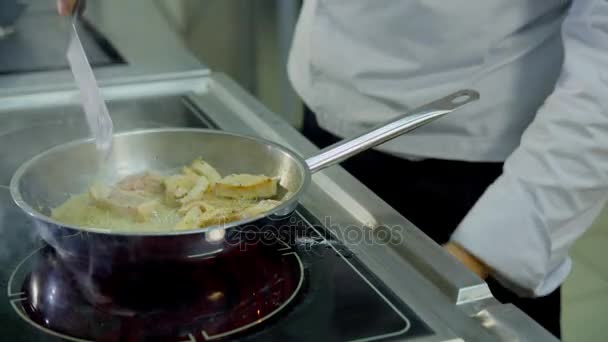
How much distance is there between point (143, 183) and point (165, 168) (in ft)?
0.25

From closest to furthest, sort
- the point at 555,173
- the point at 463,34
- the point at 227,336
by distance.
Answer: the point at 227,336, the point at 555,173, the point at 463,34

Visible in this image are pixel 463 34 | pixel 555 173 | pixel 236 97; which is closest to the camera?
pixel 555 173

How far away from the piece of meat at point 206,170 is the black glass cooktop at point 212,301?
0.09 m

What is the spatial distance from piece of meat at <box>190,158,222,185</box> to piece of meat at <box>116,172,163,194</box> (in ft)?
0.11

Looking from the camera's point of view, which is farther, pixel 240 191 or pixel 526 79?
pixel 526 79

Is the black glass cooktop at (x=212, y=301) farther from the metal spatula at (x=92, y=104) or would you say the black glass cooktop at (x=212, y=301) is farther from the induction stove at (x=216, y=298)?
the metal spatula at (x=92, y=104)

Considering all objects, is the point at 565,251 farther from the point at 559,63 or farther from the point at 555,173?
the point at 559,63

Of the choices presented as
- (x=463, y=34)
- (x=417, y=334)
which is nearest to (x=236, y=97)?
(x=463, y=34)

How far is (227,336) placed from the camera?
1.51 ft

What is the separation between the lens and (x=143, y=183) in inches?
24.4

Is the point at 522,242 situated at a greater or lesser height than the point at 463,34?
lesser

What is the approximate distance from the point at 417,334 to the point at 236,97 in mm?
492

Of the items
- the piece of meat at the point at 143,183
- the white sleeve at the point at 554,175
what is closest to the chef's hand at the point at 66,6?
the piece of meat at the point at 143,183

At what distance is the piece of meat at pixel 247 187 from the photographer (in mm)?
604
